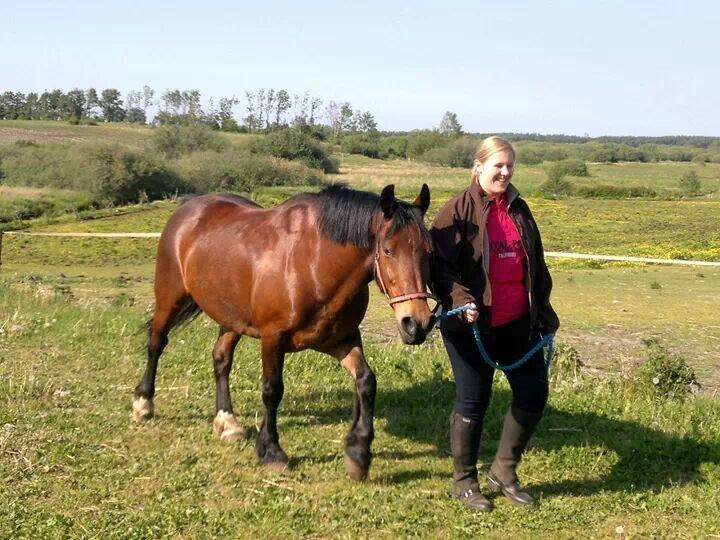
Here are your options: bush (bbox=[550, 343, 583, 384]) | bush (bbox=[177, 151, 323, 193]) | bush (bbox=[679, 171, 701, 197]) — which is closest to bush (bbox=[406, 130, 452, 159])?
bush (bbox=[679, 171, 701, 197])

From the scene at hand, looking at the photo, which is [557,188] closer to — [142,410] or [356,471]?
[142,410]

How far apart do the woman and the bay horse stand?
202 mm

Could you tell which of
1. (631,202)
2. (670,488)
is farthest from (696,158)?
(670,488)

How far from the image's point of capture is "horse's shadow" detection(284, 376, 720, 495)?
203 inches

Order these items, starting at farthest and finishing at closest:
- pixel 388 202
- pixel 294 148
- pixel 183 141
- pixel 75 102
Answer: pixel 75 102 → pixel 183 141 → pixel 294 148 → pixel 388 202

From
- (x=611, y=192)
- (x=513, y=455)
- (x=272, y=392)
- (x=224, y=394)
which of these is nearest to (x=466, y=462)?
(x=513, y=455)

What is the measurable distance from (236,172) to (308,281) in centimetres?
4979

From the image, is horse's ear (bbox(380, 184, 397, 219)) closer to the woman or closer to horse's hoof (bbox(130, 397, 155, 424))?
the woman

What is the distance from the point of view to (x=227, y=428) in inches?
234

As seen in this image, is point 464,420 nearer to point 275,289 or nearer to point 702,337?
point 275,289

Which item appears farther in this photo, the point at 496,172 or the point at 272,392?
the point at 272,392

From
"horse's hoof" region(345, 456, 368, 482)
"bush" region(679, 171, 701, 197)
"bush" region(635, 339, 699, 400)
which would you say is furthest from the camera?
"bush" region(679, 171, 701, 197)

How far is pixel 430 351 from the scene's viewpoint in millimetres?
8516

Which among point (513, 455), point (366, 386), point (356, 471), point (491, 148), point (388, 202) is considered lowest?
point (356, 471)
